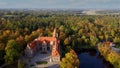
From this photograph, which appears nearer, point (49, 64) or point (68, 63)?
point (68, 63)

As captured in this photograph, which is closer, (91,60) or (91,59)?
(91,60)

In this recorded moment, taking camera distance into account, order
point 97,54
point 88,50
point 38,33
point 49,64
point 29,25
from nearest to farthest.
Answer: point 49,64 < point 97,54 < point 88,50 < point 38,33 < point 29,25

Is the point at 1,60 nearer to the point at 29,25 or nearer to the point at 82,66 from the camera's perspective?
the point at 82,66

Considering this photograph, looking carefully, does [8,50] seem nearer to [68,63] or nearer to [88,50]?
[68,63]

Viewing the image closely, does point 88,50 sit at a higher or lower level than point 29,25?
lower

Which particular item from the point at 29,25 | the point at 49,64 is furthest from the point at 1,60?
the point at 29,25

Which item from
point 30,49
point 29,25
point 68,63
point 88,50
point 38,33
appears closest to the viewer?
point 68,63
